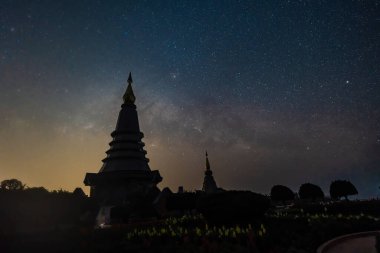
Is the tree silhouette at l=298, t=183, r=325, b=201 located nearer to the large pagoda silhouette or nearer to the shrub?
the large pagoda silhouette

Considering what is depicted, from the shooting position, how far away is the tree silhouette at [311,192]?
144ft

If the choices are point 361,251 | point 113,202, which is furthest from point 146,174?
point 361,251

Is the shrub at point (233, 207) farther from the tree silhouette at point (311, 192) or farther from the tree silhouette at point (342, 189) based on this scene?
the tree silhouette at point (311, 192)

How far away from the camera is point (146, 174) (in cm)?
4300

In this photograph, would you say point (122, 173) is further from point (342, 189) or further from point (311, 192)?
point (342, 189)

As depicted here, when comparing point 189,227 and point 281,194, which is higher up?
point 281,194

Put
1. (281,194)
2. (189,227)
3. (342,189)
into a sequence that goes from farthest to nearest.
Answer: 1. (281,194)
2. (342,189)
3. (189,227)

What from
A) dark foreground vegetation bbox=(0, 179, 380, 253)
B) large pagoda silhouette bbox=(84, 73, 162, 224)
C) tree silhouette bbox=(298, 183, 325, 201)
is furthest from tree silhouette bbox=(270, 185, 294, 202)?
large pagoda silhouette bbox=(84, 73, 162, 224)

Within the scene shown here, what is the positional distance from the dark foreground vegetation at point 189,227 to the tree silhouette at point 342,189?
437 inches

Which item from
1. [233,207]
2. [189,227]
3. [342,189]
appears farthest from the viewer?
[342,189]

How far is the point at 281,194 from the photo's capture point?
145 feet

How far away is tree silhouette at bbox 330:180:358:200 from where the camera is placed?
1592 inches

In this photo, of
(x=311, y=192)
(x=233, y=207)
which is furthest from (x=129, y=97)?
(x=233, y=207)

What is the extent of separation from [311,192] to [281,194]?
4706 millimetres
